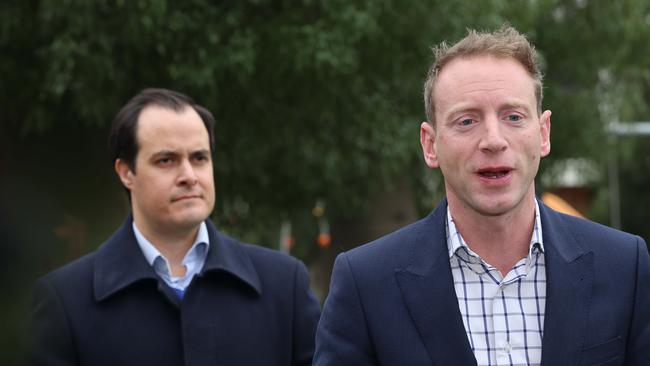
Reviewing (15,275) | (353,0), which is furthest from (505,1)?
(15,275)

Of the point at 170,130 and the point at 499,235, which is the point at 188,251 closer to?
the point at 170,130

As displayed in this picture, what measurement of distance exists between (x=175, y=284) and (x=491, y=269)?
181 cm

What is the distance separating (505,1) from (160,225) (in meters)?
9.48

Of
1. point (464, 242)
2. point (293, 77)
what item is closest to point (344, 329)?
point (464, 242)

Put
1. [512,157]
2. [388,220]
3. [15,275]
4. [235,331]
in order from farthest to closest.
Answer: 1. [388,220]
2. [235,331]
3. [512,157]
4. [15,275]

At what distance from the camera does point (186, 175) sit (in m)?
4.41

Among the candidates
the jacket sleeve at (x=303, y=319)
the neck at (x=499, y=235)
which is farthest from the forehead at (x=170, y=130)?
the neck at (x=499, y=235)

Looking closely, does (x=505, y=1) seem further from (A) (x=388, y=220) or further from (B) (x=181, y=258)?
(B) (x=181, y=258)

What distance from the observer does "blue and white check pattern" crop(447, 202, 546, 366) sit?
8.67 feet

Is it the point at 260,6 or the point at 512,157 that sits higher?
the point at 260,6

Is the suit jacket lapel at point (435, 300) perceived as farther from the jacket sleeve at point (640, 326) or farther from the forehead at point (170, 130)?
the forehead at point (170, 130)

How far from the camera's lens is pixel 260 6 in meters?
12.2

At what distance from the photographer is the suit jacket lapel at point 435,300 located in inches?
104

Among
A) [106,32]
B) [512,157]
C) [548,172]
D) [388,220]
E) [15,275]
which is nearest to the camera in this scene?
[15,275]
